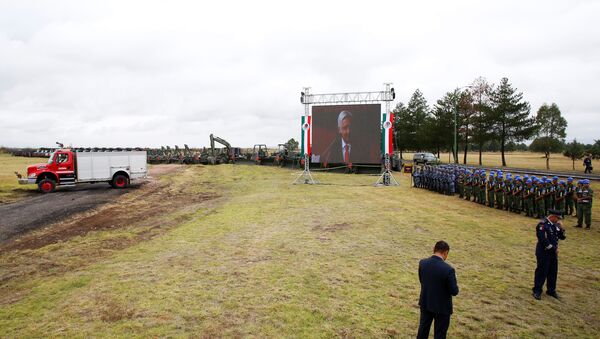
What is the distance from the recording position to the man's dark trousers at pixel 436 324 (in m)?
4.75

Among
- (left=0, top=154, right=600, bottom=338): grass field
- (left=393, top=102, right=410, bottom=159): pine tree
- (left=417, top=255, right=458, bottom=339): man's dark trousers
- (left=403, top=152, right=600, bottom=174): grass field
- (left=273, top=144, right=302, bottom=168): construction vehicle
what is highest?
(left=393, top=102, right=410, bottom=159): pine tree

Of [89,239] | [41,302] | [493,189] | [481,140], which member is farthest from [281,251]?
[481,140]

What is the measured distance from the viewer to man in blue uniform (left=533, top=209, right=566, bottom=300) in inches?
273

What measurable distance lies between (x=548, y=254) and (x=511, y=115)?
4397 cm

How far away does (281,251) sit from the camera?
9.77 meters

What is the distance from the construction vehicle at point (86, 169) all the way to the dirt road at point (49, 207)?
0.72m

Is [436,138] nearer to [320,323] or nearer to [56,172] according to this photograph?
[56,172]

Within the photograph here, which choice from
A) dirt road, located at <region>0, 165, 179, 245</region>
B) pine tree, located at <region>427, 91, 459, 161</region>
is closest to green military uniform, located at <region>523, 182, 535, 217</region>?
dirt road, located at <region>0, 165, 179, 245</region>

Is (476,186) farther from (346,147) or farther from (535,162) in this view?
(535,162)

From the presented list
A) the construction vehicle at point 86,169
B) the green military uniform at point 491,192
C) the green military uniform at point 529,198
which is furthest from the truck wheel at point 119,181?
the green military uniform at point 529,198

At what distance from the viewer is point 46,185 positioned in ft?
72.0

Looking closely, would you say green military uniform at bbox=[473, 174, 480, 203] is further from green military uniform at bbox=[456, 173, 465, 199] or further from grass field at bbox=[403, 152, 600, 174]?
grass field at bbox=[403, 152, 600, 174]

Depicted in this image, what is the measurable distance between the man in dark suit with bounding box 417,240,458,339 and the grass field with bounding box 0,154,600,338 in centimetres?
97

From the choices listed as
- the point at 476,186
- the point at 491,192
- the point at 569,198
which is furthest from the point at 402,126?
the point at 569,198
